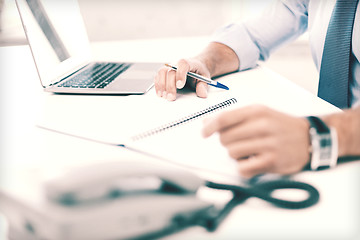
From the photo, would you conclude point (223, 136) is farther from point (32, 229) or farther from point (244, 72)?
point (244, 72)

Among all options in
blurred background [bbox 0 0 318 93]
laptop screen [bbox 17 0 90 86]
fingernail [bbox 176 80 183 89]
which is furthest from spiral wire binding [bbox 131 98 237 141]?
blurred background [bbox 0 0 318 93]

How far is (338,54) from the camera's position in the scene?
2.19 ft

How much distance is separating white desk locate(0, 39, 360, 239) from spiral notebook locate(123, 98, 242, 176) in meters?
0.02

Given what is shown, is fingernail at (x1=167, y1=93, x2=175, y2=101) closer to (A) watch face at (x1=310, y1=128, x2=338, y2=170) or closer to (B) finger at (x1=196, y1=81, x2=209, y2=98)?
(B) finger at (x1=196, y1=81, x2=209, y2=98)

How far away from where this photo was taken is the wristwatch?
0.35 metres

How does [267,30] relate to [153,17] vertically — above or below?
below

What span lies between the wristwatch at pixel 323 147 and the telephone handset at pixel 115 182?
0.50 ft

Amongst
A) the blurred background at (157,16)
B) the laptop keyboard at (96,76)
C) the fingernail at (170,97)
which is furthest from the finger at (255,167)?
the blurred background at (157,16)

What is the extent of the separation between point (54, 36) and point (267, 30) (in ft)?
1.97

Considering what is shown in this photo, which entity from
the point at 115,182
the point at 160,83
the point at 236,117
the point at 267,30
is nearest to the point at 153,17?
the point at 267,30

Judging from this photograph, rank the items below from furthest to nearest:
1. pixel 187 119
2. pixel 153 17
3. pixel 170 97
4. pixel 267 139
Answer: pixel 153 17, pixel 170 97, pixel 187 119, pixel 267 139

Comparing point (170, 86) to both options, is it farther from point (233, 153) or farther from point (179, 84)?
point (233, 153)

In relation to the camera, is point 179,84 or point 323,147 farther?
point 179,84

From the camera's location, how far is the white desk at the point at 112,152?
282 millimetres
